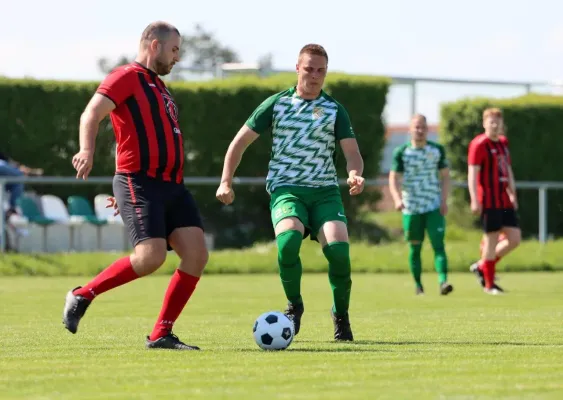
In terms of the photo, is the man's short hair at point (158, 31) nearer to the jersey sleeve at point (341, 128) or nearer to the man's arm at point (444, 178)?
the jersey sleeve at point (341, 128)

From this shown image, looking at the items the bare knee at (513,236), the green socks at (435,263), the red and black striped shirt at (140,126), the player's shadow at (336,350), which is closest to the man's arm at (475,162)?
the bare knee at (513,236)

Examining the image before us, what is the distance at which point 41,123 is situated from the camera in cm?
2400

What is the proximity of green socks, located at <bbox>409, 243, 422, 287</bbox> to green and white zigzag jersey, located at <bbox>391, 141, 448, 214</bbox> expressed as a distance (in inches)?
17.3

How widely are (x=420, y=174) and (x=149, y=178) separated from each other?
24.2 ft

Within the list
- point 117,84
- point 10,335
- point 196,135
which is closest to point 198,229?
point 117,84

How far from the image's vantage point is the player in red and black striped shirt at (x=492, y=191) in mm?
15000

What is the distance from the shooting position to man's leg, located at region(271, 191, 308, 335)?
870 centimetres

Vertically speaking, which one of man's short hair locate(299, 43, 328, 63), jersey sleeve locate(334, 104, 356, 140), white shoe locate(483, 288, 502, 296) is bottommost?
white shoe locate(483, 288, 502, 296)

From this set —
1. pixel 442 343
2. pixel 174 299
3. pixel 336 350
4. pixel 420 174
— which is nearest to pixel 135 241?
pixel 174 299

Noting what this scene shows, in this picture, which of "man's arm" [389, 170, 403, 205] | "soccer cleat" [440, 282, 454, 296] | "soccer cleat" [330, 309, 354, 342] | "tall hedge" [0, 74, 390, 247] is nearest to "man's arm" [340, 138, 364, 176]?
"soccer cleat" [330, 309, 354, 342]

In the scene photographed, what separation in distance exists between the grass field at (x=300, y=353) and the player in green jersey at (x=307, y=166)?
43 cm

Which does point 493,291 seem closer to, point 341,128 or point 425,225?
point 425,225

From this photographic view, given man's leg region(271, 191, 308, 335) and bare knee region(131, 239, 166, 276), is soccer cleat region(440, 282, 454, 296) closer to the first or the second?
man's leg region(271, 191, 308, 335)

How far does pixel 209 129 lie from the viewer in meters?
24.3
